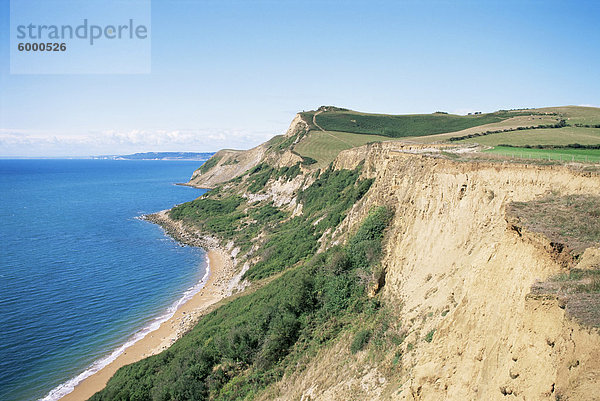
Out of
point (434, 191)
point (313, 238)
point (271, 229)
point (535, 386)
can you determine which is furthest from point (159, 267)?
point (535, 386)

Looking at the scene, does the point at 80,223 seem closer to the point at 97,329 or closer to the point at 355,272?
the point at 97,329

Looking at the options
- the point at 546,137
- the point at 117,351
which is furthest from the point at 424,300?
the point at 546,137

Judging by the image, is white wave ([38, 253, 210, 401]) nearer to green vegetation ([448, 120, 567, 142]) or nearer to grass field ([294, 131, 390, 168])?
grass field ([294, 131, 390, 168])

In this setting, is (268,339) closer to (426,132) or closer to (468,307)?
(468,307)

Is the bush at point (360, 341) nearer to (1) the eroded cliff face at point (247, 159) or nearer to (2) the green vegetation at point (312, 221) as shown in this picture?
(2) the green vegetation at point (312, 221)

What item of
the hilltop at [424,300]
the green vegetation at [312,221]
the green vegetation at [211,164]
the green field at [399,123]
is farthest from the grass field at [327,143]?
the green vegetation at [211,164]

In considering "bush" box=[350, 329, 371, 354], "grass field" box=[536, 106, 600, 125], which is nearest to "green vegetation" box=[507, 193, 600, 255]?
"bush" box=[350, 329, 371, 354]
